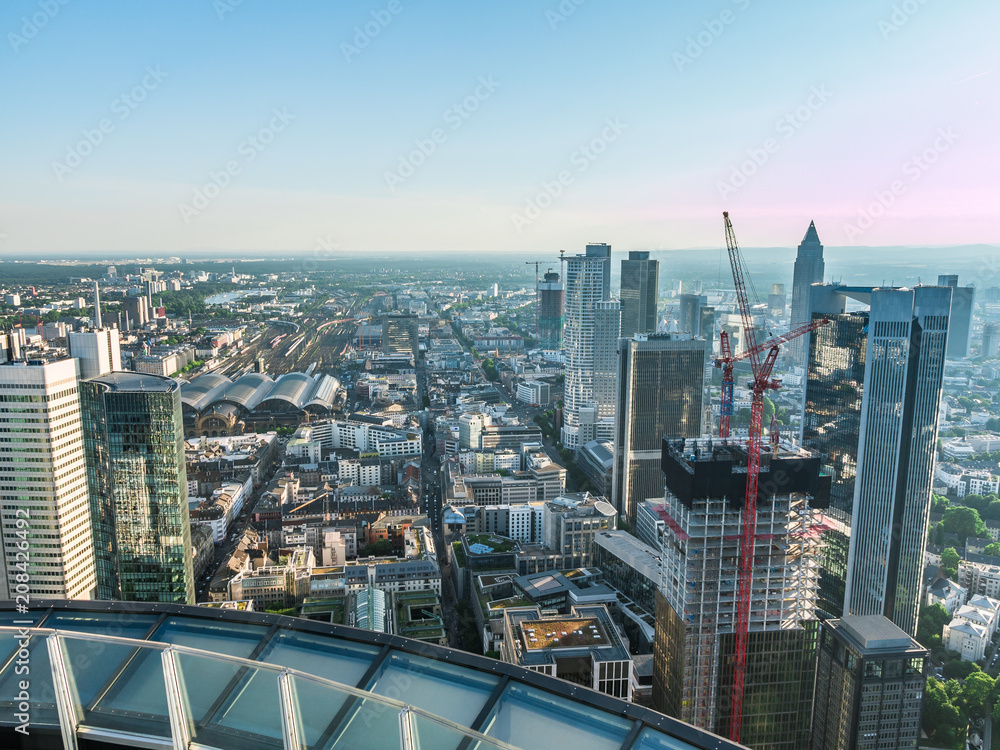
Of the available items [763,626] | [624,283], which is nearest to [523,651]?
[763,626]

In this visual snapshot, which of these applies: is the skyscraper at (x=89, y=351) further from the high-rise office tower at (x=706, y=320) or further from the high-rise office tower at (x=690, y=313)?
the high-rise office tower at (x=690, y=313)

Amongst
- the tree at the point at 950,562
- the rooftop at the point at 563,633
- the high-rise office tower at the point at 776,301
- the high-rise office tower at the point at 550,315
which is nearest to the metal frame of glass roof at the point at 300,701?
the rooftop at the point at 563,633

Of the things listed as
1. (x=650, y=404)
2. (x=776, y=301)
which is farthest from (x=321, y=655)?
(x=776, y=301)

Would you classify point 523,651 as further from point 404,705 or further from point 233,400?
point 233,400

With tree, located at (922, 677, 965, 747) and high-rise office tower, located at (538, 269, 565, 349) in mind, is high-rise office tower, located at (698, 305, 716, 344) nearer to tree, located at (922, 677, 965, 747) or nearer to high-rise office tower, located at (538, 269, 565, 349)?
high-rise office tower, located at (538, 269, 565, 349)

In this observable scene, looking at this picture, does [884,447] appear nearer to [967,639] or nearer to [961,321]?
[967,639]

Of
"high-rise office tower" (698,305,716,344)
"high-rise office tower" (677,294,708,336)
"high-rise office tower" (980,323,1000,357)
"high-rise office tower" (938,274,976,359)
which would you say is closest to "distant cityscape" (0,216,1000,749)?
"high-rise office tower" (980,323,1000,357)

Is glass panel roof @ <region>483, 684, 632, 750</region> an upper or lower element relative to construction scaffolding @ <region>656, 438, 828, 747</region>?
upper

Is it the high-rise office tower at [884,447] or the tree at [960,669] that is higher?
the high-rise office tower at [884,447]
